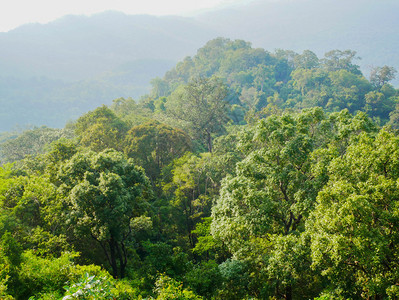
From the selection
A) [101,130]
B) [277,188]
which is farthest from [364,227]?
[101,130]

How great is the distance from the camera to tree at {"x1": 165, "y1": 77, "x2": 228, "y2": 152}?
1459 inches

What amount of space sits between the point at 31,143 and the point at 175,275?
37950 mm

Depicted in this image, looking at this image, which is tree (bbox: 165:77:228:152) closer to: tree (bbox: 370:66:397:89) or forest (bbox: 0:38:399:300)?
forest (bbox: 0:38:399:300)

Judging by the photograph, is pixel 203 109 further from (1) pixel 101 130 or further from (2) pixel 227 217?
(2) pixel 227 217

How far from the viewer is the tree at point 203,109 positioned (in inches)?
1459

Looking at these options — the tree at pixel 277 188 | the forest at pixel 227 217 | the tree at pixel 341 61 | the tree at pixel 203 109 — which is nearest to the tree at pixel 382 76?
the tree at pixel 341 61

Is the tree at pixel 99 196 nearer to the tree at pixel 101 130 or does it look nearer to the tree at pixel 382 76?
the tree at pixel 101 130

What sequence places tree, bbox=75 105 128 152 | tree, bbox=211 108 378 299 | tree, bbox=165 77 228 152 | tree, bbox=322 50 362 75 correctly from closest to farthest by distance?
tree, bbox=211 108 378 299
tree, bbox=75 105 128 152
tree, bbox=165 77 228 152
tree, bbox=322 50 362 75

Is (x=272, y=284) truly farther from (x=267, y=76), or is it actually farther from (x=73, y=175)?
(x=267, y=76)

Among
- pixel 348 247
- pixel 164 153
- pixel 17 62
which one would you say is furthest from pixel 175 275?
pixel 17 62

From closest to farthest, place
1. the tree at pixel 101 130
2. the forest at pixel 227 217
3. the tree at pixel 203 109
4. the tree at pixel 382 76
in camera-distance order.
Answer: the forest at pixel 227 217 < the tree at pixel 101 130 < the tree at pixel 203 109 < the tree at pixel 382 76

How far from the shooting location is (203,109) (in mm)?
37781

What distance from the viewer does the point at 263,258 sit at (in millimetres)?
12039

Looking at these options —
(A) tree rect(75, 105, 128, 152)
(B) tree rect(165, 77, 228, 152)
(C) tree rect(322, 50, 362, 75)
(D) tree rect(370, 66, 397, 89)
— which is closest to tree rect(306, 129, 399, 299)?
(A) tree rect(75, 105, 128, 152)
